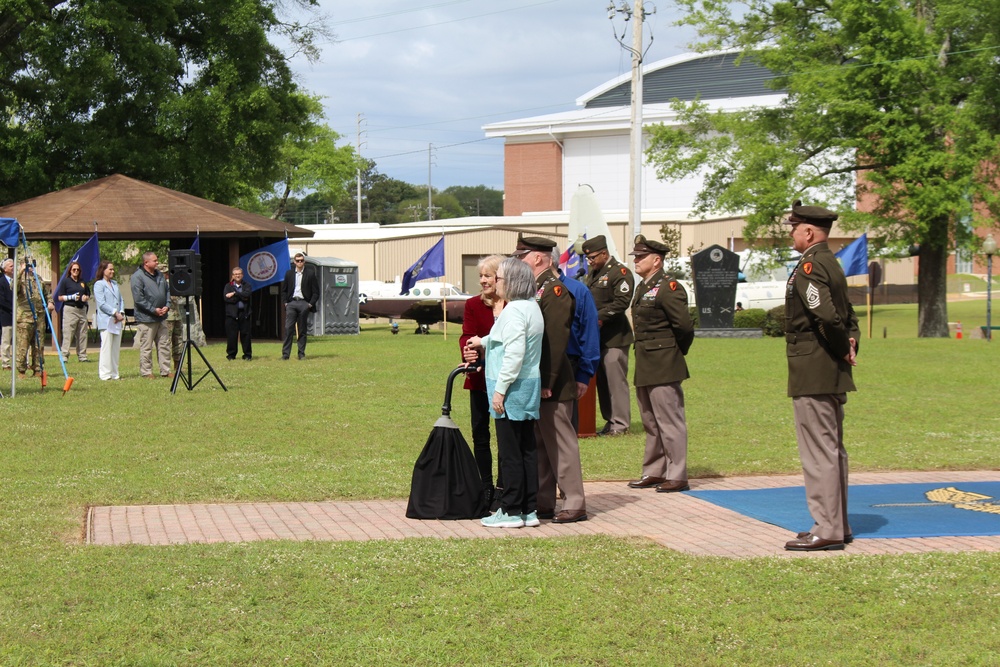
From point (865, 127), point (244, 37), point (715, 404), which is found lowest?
point (715, 404)

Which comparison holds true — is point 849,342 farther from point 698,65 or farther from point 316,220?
point 316,220

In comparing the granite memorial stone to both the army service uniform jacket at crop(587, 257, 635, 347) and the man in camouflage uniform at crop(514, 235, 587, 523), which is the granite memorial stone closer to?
the army service uniform jacket at crop(587, 257, 635, 347)

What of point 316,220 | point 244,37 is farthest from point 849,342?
point 316,220

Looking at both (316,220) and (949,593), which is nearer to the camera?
(949,593)

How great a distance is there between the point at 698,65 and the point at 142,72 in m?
55.7

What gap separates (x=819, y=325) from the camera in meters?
7.25

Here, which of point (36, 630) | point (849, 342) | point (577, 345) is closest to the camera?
point (36, 630)

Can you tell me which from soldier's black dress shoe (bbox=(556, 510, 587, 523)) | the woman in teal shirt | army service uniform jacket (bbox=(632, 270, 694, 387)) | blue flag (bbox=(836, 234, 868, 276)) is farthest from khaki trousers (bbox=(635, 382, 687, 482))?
blue flag (bbox=(836, 234, 868, 276))

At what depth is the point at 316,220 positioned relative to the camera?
13375cm

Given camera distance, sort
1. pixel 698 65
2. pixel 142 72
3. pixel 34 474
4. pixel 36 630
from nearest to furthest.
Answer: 1. pixel 36 630
2. pixel 34 474
3. pixel 142 72
4. pixel 698 65

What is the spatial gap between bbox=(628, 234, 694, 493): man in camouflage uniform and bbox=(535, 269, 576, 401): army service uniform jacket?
1.40m

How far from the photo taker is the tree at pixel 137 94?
101 ft

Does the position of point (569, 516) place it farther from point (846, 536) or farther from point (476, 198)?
point (476, 198)

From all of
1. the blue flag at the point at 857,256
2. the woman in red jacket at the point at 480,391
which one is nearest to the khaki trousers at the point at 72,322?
the woman in red jacket at the point at 480,391
